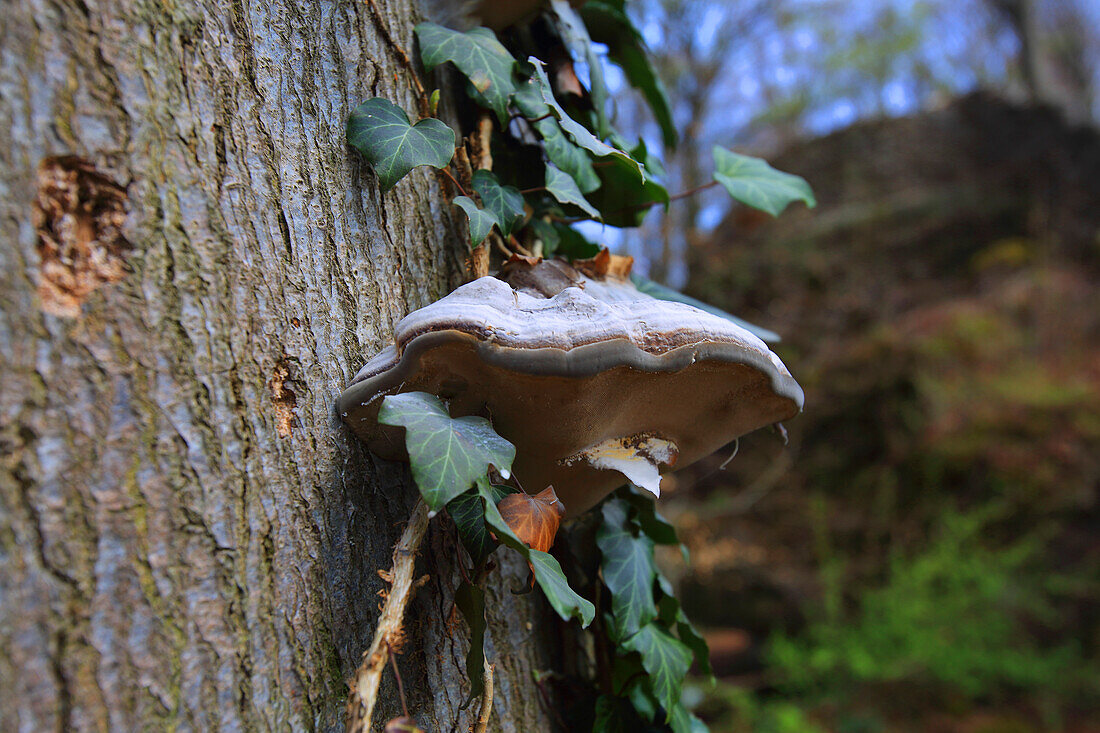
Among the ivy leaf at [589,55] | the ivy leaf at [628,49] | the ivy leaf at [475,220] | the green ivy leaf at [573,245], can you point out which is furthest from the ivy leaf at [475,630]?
the ivy leaf at [628,49]

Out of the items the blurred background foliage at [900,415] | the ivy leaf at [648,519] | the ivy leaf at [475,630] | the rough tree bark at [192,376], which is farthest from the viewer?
the blurred background foliage at [900,415]

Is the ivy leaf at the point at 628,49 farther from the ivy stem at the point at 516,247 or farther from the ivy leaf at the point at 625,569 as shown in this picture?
the ivy leaf at the point at 625,569

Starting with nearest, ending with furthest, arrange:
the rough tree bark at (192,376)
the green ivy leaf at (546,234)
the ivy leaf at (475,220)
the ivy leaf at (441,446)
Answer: the rough tree bark at (192,376) < the ivy leaf at (441,446) < the ivy leaf at (475,220) < the green ivy leaf at (546,234)

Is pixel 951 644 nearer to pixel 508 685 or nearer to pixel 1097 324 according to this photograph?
pixel 1097 324

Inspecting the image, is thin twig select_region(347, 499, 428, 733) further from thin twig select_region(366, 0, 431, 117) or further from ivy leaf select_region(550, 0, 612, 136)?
ivy leaf select_region(550, 0, 612, 136)

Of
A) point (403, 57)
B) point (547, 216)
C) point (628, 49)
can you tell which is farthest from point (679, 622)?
point (628, 49)
